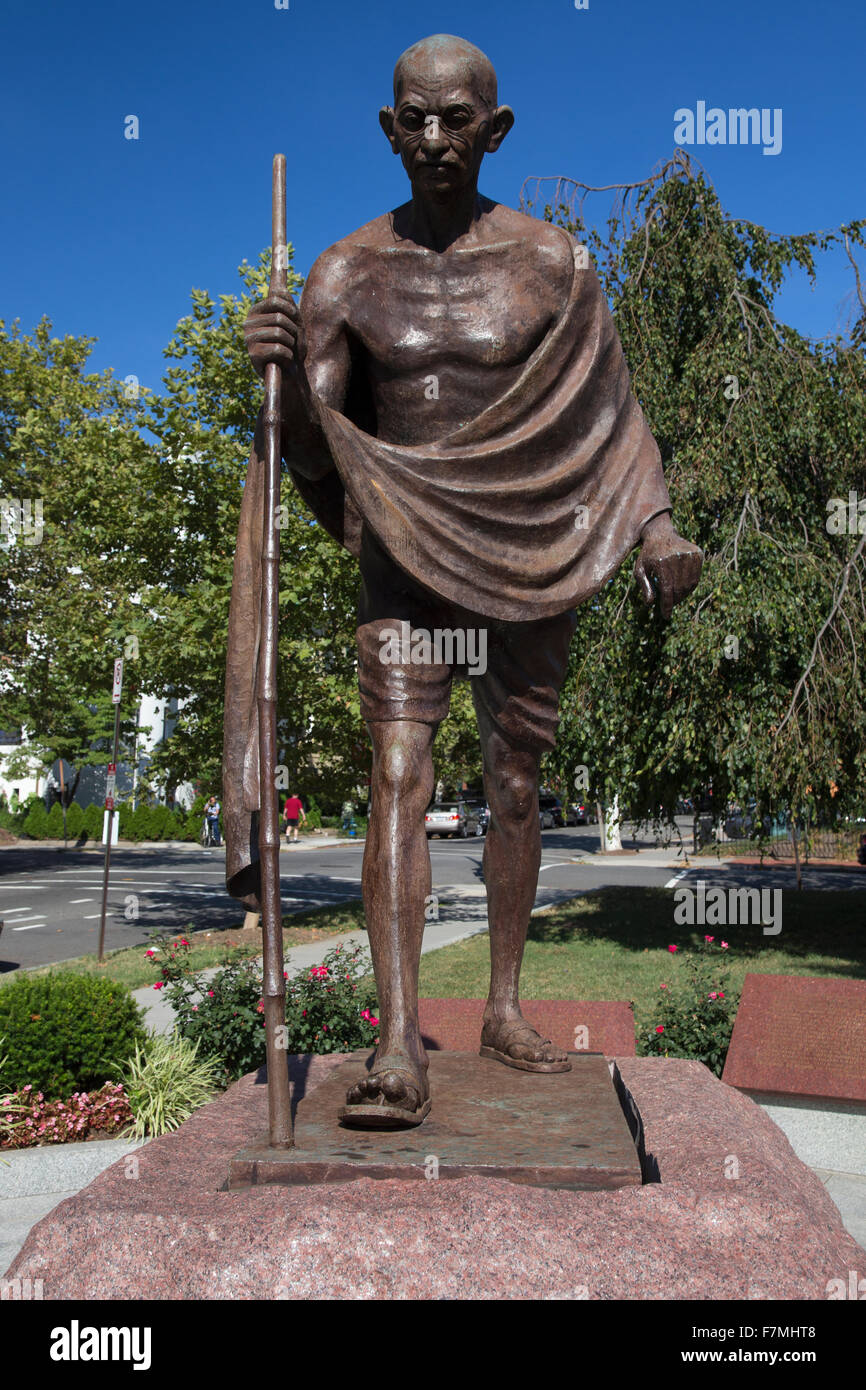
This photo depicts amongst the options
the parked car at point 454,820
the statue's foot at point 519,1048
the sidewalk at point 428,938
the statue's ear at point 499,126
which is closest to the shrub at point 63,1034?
the sidewalk at point 428,938

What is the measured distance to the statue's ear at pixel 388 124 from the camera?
336 cm

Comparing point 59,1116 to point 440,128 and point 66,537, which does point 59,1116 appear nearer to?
point 440,128

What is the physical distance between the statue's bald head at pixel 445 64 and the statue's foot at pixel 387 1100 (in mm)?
2650

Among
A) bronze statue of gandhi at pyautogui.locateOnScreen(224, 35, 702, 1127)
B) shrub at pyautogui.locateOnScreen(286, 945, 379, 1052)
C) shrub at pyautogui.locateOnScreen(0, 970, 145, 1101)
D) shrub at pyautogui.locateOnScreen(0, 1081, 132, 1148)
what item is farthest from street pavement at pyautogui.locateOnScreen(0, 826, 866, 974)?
bronze statue of gandhi at pyautogui.locateOnScreen(224, 35, 702, 1127)

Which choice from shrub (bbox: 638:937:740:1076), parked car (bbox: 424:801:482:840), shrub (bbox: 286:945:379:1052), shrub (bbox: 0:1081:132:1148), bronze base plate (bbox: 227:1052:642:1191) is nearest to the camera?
bronze base plate (bbox: 227:1052:642:1191)

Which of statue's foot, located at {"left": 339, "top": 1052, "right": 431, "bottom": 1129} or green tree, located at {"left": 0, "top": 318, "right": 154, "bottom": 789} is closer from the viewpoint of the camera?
statue's foot, located at {"left": 339, "top": 1052, "right": 431, "bottom": 1129}

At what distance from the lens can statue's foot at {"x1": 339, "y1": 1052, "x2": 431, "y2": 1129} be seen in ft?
8.82

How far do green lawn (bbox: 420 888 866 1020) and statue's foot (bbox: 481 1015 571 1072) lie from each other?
4913mm

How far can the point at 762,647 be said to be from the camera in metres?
10.5

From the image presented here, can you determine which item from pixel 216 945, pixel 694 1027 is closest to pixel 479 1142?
pixel 694 1027

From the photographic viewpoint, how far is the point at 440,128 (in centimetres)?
321

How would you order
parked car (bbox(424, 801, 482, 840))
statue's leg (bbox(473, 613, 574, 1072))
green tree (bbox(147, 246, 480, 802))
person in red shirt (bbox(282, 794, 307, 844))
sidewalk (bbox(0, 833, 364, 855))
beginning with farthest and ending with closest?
1. parked car (bbox(424, 801, 482, 840))
2. sidewalk (bbox(0, 833, 364, 855))
3. person in red shirt (bbox(282, 794, 307, 844))
4. green tree (bbox(147, 246, 480, 802))
5. statue's leg (bbox(473, 613, 574, 1072))

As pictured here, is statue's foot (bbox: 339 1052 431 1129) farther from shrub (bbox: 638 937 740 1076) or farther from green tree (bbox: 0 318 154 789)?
green tree (bbox: 0 318 154 789)

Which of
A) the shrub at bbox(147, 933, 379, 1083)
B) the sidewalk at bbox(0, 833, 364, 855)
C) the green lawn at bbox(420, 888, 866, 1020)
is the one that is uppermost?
the shrub at bbox(147, 933, 379, 1083)
